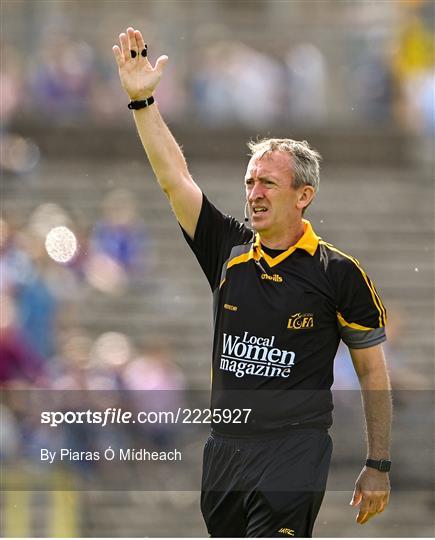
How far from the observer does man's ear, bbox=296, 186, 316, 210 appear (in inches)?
242

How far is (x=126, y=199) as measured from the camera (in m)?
15.4

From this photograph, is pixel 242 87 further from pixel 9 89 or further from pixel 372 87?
pixel 9 89

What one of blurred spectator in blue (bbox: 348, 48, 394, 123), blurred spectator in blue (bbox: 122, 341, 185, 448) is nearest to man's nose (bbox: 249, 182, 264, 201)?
blurred spectator in blue (bbox: 122, 341, 185, 448)

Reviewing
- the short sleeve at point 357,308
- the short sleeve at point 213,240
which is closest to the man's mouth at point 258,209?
the short sleeve at point 213,240

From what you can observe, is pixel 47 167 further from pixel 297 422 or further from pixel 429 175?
pixel 297 422

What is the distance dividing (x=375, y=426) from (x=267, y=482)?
0.49 m

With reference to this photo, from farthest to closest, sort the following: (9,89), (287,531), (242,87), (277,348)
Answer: (242,87), (9,89), (277,348), (287,531)

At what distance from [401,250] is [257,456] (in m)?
10.1

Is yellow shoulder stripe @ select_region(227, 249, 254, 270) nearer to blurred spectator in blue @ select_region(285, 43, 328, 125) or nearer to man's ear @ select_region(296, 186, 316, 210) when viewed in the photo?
man's ear @ select_region(296, 186, 316, 210)

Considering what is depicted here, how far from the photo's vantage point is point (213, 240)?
6.26 meters

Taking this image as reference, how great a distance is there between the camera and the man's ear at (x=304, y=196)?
242 inches

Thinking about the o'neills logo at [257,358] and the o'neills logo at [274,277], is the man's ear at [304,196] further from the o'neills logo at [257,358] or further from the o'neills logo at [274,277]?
the o'neills logo at [257,358]

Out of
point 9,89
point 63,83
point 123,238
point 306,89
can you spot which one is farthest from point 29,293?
point 306,89

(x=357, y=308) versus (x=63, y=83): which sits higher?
(x=63, y=83)
